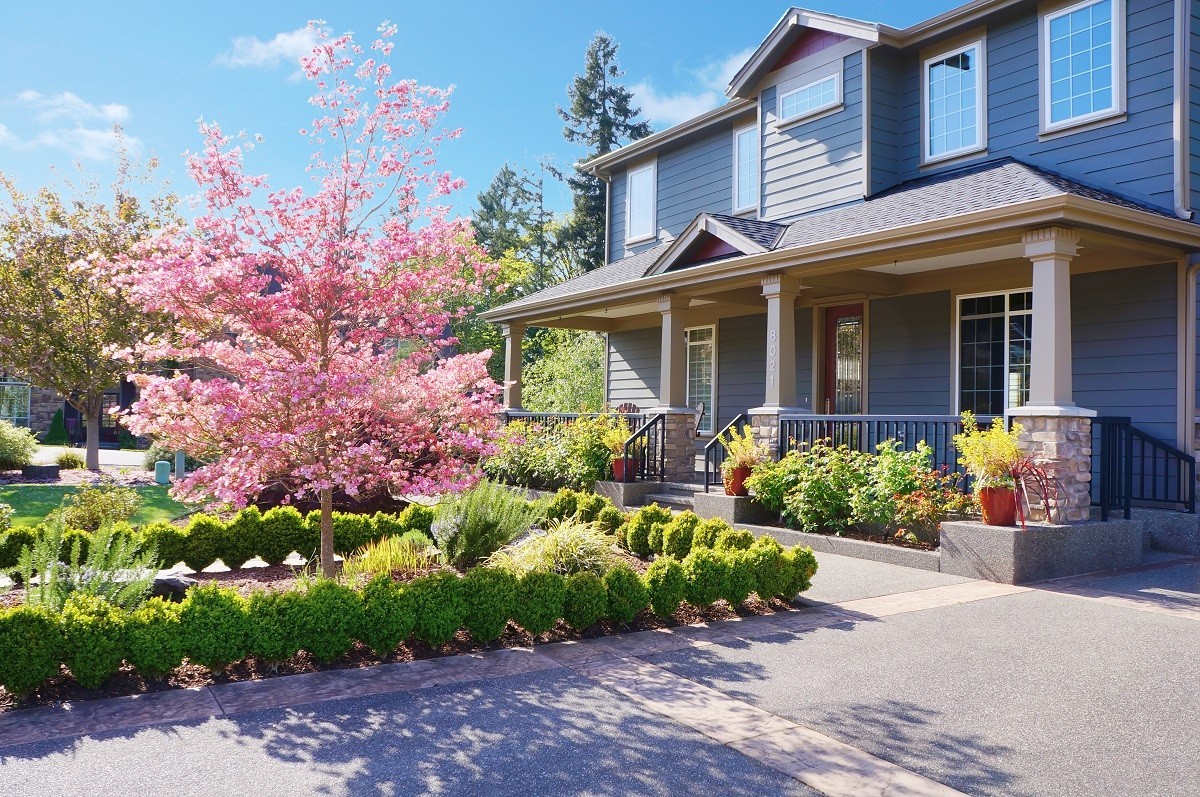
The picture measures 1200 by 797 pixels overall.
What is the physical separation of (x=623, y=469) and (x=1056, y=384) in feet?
19.1

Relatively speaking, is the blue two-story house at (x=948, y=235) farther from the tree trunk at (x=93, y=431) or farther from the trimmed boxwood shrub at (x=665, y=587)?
the tree trunk at (x=93, y=431)

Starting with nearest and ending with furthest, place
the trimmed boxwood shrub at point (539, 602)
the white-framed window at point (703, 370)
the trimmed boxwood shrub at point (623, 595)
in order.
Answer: the trimmed boxwood shrub at point (539, 602), the trimmed boxwood shrub at point (623, 595), the white-framed window at point (703, 370)

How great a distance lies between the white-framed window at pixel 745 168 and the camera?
1445cm

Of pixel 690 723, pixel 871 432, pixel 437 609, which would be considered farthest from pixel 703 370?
pixel 690 723

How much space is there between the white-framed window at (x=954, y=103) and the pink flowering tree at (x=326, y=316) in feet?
27.3

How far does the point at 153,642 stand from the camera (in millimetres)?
4289

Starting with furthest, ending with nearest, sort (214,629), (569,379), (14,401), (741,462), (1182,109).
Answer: (14,401) < (569,379) < (741,462) < (1182,109) < (214,629)

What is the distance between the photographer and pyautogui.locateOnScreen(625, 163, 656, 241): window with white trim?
16.7 metres

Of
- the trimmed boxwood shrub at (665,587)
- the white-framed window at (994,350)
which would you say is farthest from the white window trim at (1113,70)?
the trimmed boxwood shrub at (665,587)

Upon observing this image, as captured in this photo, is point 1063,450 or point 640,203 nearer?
point 1063,450

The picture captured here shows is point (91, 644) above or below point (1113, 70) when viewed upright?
below

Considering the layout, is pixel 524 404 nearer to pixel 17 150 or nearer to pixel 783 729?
pixel 17 150

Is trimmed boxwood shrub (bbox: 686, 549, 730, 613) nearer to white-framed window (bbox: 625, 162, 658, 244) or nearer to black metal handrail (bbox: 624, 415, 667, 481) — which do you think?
black metal handrail (bbox: 624, 415, 667, 481)

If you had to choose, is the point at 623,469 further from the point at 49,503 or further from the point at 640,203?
the point at 49,503
